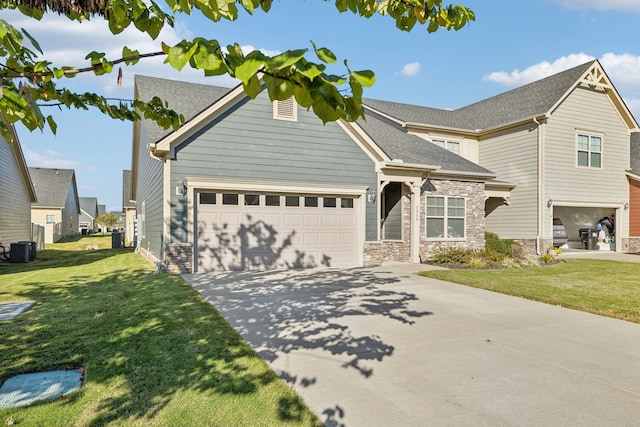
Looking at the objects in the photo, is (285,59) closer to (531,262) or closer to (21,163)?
(531,262)

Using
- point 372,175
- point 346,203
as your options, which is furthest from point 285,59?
point 372,175

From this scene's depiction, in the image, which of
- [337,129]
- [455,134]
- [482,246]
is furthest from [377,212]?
[455,134]

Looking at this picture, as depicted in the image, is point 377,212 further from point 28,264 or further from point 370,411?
point 28,264

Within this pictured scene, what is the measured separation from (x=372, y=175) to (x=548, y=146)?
9.60m

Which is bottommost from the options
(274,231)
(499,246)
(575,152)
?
(499,246)

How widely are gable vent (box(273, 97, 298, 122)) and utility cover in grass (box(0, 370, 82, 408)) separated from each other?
960 cm

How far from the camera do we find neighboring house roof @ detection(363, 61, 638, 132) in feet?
58.6

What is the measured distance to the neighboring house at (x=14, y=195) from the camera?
648 inches

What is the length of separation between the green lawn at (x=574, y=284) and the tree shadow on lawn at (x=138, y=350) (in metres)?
6.40

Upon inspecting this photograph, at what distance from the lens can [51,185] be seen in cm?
3628

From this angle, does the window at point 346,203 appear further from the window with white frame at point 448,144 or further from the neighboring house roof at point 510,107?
the window with white frame at point 448,144

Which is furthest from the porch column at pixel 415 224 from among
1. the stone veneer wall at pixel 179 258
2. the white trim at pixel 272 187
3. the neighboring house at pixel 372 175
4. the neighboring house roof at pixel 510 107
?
the stone veneer wall at pixel 179 258

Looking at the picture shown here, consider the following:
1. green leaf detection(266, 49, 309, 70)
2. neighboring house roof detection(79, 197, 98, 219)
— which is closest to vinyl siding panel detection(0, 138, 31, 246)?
green leaf detection(266, 49, 309, 70)

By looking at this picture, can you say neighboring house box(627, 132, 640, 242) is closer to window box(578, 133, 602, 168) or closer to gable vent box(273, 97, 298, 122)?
window box(578, 133, 602, 168)
